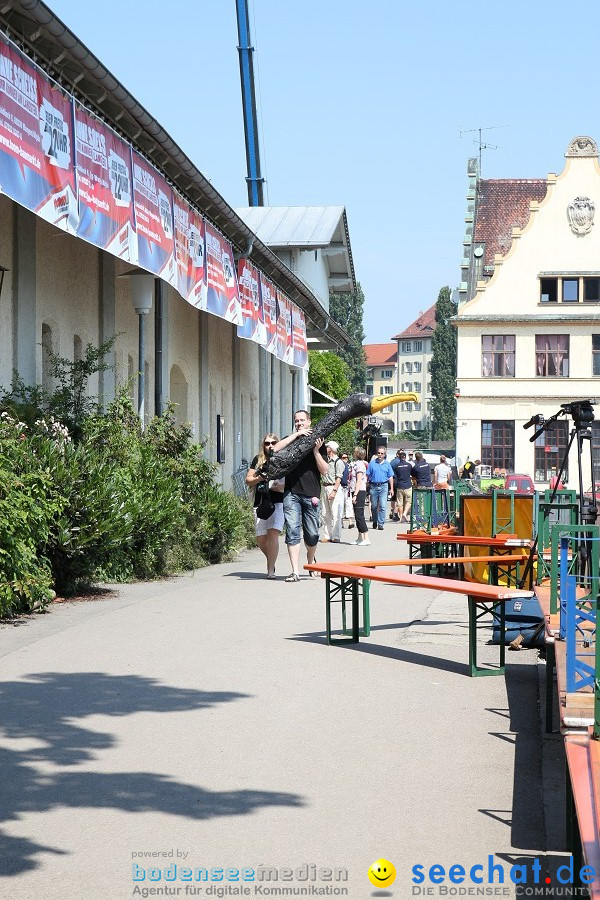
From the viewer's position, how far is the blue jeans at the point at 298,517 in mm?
14438

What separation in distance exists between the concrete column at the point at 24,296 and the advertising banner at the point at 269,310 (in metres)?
11.0

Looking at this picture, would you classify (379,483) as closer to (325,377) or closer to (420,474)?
(420,474)

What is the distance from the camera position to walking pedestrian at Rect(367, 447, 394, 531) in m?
27.6

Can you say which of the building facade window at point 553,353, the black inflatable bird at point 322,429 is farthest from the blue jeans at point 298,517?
the building facade window at point 553,353

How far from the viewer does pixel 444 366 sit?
11912 cm

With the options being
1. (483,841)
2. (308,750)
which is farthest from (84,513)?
(483,841)

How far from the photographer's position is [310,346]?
44.9 m

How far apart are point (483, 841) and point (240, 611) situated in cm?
696

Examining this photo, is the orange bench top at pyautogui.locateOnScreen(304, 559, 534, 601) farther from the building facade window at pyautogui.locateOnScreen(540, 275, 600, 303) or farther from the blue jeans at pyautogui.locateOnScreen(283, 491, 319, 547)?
the building facade window at pyautogui.locateOnScreen(540, 275, 600, 303)

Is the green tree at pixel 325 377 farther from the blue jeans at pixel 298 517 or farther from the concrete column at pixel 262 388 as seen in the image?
the blue jeans at pixel 298 517

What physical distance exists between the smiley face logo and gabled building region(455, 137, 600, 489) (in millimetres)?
52424

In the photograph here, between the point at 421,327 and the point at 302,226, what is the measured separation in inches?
4335

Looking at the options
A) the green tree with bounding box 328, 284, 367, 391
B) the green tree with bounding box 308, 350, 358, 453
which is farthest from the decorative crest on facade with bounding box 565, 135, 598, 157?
the green tree with bounding box 328, 284, 367, 391

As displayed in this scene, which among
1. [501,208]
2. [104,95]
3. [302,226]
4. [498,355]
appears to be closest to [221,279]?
[104,95]
